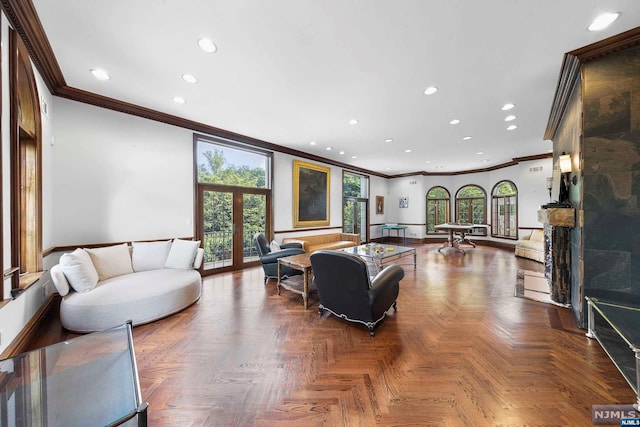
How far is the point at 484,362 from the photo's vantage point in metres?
2.11

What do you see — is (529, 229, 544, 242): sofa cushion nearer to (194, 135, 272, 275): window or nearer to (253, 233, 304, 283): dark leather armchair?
(253, 233, 304, 283): dark leather armchair

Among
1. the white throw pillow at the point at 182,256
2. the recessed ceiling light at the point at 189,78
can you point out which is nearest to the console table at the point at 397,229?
the white throw pillow at the point at 182,256

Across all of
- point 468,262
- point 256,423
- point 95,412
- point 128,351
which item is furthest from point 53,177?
point 468,262

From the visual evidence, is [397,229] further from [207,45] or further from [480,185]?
[207,45]

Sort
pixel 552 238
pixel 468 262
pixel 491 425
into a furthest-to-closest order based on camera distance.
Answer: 1. pixel 468 262
2. pixel 552 238
3. pixel 491 425

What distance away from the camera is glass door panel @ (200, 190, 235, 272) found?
16.1ft

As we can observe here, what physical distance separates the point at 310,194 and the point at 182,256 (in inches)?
161

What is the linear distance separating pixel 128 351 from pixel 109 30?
9.05 feet

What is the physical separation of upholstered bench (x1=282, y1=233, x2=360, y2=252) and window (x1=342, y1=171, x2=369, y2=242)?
41.8 inches

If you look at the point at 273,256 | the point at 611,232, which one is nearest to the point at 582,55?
the point at 611,232

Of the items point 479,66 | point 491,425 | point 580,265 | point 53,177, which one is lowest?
point 491,425

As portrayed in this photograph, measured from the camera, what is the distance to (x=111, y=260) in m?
3.33

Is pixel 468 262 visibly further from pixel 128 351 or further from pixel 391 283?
pixel 128 351

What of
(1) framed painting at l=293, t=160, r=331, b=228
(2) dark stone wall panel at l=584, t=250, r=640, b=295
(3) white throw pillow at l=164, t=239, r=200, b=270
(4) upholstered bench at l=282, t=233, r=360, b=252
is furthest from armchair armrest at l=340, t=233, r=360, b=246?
(2) dark stone wall panel at l=584, t=250, r=640, b=295
